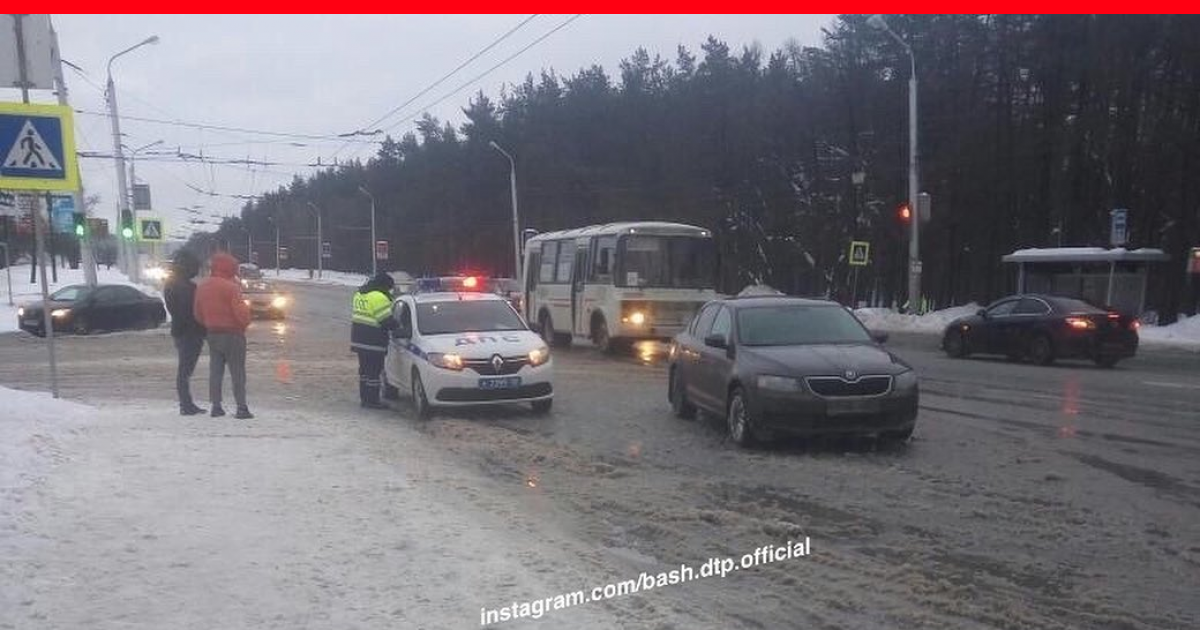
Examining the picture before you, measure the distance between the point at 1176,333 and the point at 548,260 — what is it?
17137 millimetres

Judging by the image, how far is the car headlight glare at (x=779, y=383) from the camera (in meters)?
9.30

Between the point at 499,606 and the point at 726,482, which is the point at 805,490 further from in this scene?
the point at 499,606

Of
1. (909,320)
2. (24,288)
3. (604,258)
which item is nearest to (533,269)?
(604,258)

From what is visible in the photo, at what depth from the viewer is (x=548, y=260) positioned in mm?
24625

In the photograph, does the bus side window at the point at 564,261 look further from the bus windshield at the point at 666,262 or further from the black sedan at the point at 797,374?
the black sedan at the point at 797,374

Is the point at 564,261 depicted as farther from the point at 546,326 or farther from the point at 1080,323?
the point at 1080,323

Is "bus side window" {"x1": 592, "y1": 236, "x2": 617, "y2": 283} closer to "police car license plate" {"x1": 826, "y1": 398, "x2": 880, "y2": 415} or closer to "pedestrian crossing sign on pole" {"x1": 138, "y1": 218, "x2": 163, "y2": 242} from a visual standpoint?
"police car license plate" {"x1": 826, "y1": 398, "x2": 880, "y2": 415}

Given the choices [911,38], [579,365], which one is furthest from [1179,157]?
[579,365]

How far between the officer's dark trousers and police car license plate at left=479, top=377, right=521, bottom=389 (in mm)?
1975

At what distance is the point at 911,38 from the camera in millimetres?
42656

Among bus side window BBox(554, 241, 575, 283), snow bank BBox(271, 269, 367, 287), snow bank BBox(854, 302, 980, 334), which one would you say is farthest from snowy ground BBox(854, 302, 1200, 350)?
snow bank BBox(271, 269, 367, 287)

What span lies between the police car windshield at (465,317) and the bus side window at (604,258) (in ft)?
24.5

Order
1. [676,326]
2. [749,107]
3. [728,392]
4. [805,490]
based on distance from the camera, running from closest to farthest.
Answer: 1. [805,490]
2. [728,392]
3. [676,326]
4. [749,107]

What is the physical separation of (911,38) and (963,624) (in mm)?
41458
